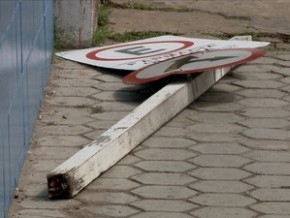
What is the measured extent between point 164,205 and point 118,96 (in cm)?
186

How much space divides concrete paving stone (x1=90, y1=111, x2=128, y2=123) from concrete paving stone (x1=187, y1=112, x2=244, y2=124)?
15.5 inches

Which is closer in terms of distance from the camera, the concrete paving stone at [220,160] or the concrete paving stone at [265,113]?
the concrete paving stone at [220,160]

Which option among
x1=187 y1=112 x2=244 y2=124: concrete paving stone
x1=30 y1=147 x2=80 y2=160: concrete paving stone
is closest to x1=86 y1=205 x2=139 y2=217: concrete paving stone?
x1=30 y1=147 x2=80 y2=160: concrete paving stone

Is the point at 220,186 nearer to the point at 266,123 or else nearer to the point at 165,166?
the point at 165,166

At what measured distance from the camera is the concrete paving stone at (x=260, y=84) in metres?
7.55

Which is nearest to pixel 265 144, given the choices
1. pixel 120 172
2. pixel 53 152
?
pixel 120 172

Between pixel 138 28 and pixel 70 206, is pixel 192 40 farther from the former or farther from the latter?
pixel 70 206

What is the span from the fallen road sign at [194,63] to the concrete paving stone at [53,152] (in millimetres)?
1005

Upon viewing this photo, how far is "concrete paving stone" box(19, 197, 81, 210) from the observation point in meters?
5.47

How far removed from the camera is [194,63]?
7219 mm

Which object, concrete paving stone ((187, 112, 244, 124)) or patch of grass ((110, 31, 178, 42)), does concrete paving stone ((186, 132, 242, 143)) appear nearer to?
concrete paving stone ((187, 112, 244, 124))

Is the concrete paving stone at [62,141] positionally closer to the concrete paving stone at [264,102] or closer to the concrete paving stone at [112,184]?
the concrete paving stone at [112,184]

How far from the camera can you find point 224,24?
9.08m

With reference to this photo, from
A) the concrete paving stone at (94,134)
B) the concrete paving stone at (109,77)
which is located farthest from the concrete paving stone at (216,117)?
the concrete paving stone at (109,77)
